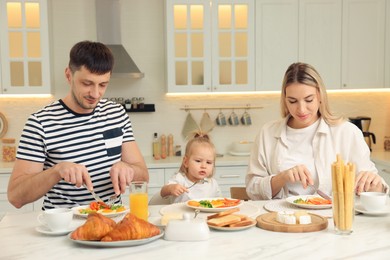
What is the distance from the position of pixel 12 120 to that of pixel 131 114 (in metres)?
1.12

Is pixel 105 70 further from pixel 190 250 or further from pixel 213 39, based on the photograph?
pixel 213 39

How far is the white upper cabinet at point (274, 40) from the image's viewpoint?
15.2ft

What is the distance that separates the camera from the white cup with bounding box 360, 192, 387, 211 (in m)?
1.97

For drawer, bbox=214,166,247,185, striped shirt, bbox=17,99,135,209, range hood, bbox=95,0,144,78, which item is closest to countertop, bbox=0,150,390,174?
drawer, bbox=214,166,247,185

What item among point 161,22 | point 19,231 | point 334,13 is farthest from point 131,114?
point 19,231

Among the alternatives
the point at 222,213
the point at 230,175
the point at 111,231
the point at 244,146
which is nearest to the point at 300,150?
the point at 222,213

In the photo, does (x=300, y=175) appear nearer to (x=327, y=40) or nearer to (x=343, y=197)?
(x=343, y=197)

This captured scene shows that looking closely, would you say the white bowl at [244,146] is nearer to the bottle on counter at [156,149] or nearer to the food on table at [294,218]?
the bottle on counter at [156,149]

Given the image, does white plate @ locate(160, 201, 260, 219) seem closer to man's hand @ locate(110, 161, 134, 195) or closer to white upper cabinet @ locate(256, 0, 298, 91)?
man's hand @ locate(110, 161, 134, 195)

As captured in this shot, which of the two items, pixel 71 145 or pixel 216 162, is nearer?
pixel 71 145

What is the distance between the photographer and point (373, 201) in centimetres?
198

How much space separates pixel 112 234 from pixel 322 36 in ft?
11.8

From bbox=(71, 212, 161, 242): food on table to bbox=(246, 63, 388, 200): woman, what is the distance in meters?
0.90

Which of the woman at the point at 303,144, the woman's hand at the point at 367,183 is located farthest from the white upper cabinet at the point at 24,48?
the woman's hand at the point at 367,183
